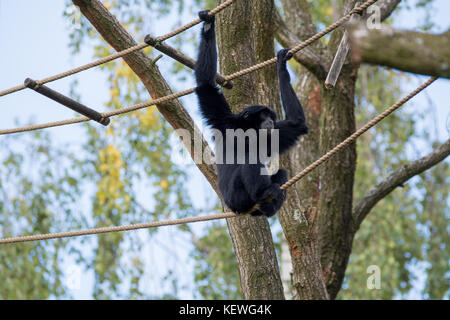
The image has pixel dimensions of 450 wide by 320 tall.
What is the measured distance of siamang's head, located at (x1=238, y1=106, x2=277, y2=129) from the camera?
502cm

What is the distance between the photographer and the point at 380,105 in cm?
1389

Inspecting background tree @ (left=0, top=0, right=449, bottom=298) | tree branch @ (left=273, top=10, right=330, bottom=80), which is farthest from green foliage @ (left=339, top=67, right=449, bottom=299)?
tree branch @ (left=273, top=10, right=330, bottom=80)

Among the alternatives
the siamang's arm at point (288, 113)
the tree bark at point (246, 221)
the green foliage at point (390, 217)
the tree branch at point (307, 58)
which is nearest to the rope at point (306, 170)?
the siamang's arm at point (288, 113)

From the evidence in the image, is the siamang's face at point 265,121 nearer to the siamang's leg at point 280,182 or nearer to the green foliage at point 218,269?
the siamang's leg at point 280,182

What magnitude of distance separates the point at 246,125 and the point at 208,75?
2.17 feet

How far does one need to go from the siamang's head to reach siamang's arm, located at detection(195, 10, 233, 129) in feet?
0.71

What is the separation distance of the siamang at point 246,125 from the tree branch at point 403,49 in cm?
299

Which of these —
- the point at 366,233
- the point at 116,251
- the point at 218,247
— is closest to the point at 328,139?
the point at 366,233

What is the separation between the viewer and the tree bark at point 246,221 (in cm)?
560

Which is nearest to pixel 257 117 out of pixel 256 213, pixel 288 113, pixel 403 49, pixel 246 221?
pixel 288 113

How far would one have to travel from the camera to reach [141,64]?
5363 mm

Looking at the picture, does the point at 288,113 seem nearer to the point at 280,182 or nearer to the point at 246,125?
the point at 246,125
